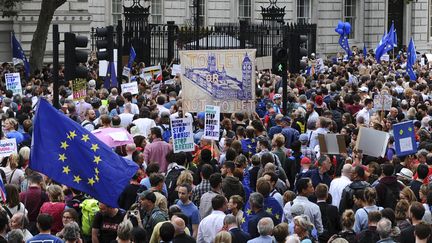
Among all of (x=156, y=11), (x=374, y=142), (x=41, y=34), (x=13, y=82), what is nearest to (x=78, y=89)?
(x=13, y=82)

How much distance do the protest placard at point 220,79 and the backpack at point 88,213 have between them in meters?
7.83

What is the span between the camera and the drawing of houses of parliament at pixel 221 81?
21.9 m

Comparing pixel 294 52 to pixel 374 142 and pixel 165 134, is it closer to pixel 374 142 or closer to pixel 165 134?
pixel 165 134

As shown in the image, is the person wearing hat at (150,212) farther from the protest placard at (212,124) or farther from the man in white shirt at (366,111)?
the man in white shirt at (366,111)

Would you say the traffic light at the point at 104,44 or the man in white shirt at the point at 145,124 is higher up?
the traffic light at the point at 104,44

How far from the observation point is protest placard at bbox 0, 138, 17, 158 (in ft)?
55.4

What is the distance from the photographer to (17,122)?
1983cm

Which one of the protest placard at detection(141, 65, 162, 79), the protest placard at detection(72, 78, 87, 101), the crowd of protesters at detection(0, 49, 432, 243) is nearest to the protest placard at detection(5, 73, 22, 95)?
the crowd of protesters at detection(0, 49, 432, 243)

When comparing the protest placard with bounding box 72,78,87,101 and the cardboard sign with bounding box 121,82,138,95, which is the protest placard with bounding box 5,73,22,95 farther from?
the protest placard with bounding box 72,78,87,101

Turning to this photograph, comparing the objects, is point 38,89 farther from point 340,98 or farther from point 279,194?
point 279,194

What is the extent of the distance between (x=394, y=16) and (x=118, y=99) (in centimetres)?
3730

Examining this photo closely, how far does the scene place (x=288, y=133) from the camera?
2012cm

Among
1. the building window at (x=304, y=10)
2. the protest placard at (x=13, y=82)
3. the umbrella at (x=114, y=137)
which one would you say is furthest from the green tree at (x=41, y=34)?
the building window at (x=304, y=10)

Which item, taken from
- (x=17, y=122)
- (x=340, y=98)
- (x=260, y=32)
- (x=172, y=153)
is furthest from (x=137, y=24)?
(x=172, y=153)
